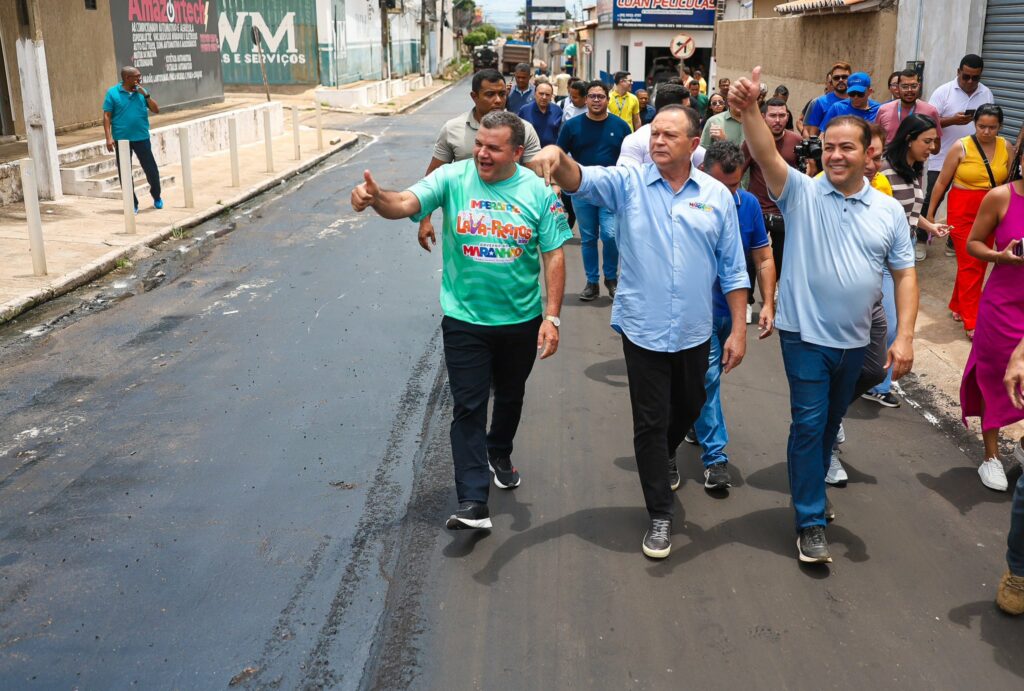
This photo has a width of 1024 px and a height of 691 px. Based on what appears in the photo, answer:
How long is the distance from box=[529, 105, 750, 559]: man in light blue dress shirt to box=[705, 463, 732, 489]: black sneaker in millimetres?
724

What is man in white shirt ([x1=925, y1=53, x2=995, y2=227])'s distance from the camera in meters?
11.1

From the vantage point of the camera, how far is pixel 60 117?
19.9 m

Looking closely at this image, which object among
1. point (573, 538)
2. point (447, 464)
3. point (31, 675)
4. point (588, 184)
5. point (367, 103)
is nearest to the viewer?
point (31, 675)

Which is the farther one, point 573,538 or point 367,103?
point 367,103

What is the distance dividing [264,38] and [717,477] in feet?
139

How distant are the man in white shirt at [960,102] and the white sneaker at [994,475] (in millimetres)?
5751

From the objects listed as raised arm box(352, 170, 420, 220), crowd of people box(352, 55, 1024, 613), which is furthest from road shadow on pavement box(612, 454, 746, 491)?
raised arm box(352, 170, 420, 220)

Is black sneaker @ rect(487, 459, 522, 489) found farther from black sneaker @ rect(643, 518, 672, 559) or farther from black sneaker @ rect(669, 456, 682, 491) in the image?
black sneaker @ rect(643, 518, 672, 559)

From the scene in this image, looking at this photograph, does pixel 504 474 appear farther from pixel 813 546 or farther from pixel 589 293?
pixel 589 293

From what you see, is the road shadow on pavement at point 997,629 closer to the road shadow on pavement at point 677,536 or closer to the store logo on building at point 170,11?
the road shadow on pavement at point 677,536

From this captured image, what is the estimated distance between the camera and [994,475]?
5934mm

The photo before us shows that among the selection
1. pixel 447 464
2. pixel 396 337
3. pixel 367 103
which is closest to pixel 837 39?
pixel 396 337

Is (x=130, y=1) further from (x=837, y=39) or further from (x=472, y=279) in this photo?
(x=472, y=279)

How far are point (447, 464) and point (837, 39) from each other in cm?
1568
